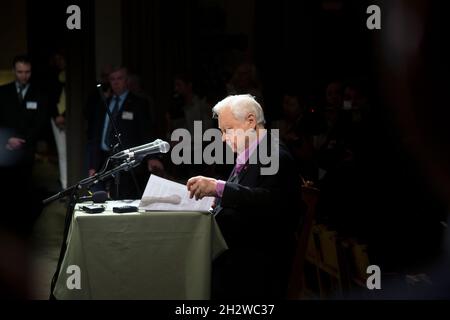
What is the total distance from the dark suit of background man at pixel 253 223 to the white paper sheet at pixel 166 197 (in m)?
0.20

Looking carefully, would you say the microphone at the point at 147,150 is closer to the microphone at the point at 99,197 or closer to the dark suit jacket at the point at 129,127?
the microphone at the point at 99,197

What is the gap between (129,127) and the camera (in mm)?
5875

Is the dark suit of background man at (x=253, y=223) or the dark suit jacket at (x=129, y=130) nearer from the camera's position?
the dark suit of background man at (x=253, y=223)

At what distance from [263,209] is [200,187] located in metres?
0.29

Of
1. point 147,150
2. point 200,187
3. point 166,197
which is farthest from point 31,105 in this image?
point 200,187

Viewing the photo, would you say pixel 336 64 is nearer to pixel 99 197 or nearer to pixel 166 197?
pixel 99 197

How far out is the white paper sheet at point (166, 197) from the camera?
3.11 meters

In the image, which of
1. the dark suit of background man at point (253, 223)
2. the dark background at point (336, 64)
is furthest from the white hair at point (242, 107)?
the dark background at point (336, 64)

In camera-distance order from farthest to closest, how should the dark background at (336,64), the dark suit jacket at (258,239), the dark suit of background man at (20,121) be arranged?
the dark suit of background man at (20,121) < the dark background at (336,64) < the dark suit jacket at (258,239)

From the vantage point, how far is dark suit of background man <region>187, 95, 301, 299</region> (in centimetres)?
317

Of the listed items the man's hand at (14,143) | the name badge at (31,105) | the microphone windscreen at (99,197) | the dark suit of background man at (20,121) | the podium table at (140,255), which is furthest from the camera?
the name badge at (31,105)

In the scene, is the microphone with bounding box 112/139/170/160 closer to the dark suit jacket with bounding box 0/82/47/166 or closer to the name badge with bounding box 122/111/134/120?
the name badge with bounding box 122/111/134/120

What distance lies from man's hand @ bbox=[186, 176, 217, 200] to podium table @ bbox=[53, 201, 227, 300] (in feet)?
0.34

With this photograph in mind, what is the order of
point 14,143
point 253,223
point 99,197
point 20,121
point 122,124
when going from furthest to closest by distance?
1. point 20,121
2. point 14,143
3. point 122,124
4. point 99,197
5. point 253,223
